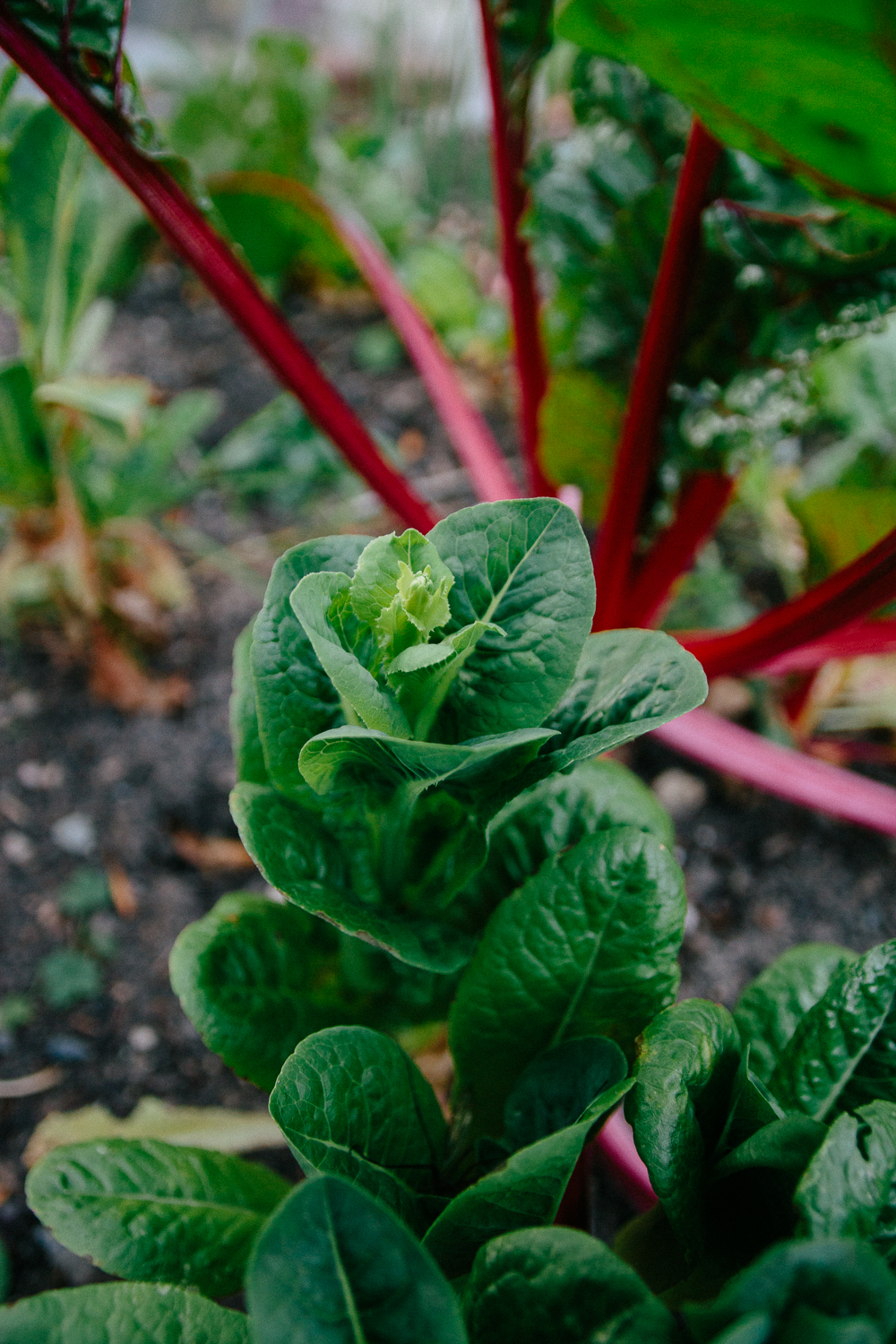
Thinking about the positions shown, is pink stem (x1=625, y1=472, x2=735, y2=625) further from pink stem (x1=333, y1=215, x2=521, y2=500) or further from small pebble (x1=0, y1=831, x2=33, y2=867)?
small pebble (x1=0, y1=831, x2=33, y2=867)

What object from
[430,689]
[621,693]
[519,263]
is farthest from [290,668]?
[519,263]

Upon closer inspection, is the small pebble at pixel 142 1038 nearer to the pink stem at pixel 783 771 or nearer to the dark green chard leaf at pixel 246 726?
the dark green chard leaf at pixel 246 726

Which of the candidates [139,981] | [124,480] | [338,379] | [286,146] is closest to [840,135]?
[124,480]

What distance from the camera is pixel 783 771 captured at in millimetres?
1062

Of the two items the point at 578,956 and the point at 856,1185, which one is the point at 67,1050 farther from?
the point at 856,1185

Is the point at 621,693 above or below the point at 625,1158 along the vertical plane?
above

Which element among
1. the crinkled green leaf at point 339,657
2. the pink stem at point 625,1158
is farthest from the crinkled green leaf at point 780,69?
the pink stem at point 625,1158

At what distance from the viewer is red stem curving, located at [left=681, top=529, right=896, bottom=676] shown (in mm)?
801

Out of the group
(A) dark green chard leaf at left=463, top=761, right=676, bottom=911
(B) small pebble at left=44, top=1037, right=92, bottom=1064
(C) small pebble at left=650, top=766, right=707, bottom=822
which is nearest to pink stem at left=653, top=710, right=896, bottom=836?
(C) small pebble at left=650, top=766, right=707, bottom=822

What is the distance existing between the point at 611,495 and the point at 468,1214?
2.51 ft

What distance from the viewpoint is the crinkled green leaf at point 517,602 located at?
1.62 feet

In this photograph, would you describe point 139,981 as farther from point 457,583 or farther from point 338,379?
point 338,379

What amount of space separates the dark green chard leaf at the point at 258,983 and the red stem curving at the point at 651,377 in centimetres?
58

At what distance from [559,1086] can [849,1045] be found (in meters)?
0.17
